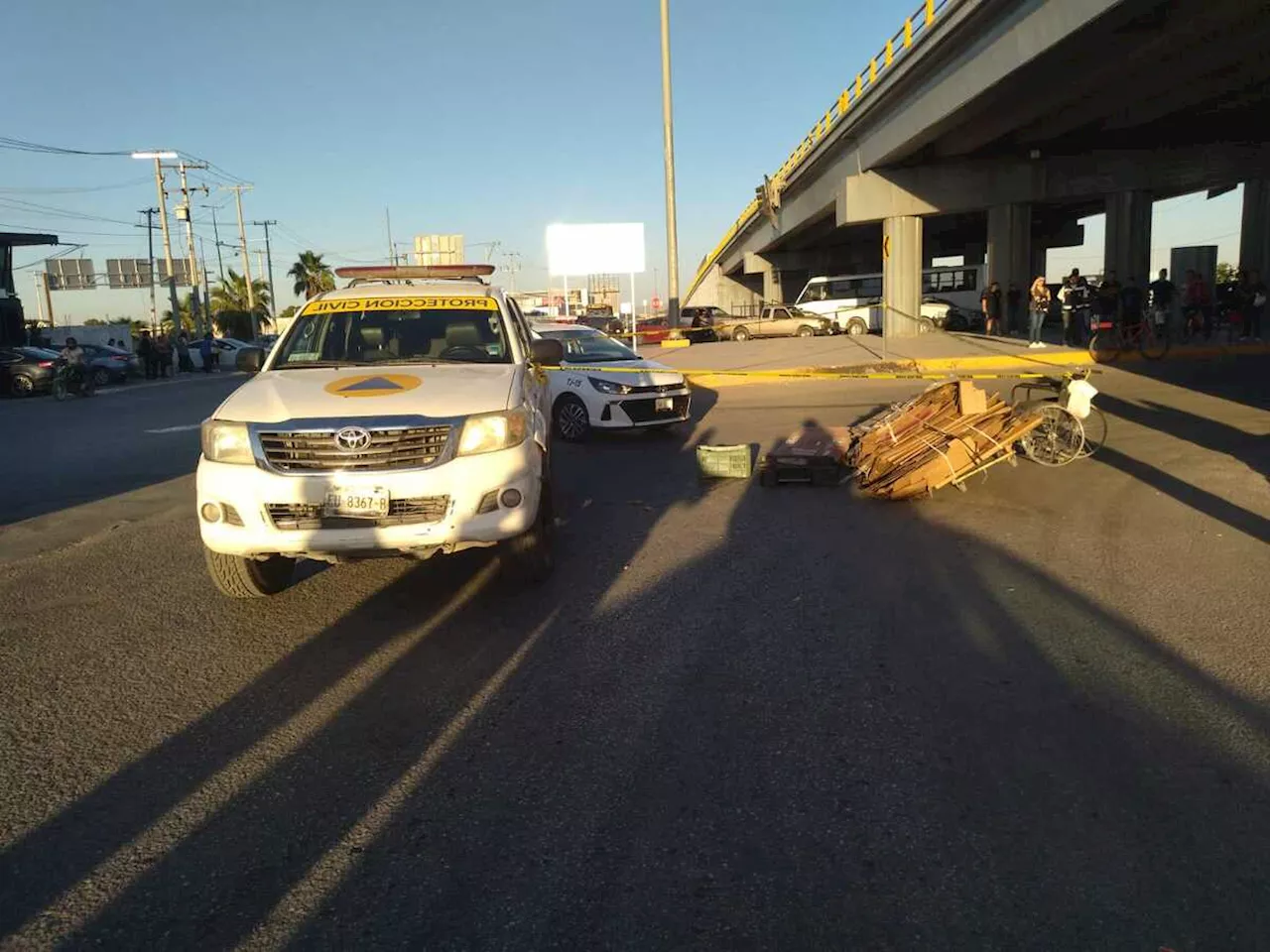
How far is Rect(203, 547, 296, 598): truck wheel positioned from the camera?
5527 millimetres

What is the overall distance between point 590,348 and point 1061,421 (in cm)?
691

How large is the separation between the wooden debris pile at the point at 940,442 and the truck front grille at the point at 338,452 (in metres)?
4.51

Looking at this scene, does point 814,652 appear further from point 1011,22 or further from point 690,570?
point 1011,22

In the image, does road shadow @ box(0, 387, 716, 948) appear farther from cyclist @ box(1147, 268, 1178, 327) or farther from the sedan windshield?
cyclist @ box(1147, 268, 1178, 327)

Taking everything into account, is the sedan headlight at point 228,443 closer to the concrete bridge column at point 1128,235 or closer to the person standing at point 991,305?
the person standing at point 991,305

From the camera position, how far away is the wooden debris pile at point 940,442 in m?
7.96

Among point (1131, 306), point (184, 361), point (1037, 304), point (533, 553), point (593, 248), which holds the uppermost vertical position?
point (593, 248)

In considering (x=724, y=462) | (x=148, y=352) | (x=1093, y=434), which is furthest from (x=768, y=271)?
(x=724, y=462)

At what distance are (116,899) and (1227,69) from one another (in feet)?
85.9

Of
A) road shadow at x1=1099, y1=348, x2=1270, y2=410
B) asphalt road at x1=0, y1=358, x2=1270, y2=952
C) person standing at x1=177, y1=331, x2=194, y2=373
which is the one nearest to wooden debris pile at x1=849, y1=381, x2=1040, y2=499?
asphalt road at x1=0, y1=358, x2=1270, y2=952

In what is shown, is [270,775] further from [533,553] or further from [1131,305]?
[1131,305]

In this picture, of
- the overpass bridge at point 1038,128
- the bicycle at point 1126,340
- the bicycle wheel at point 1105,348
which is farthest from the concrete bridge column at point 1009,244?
the bicycle wheel at point 1105,348

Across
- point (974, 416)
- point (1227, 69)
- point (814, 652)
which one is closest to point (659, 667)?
point (814, 652)

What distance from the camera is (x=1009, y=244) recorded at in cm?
3059
